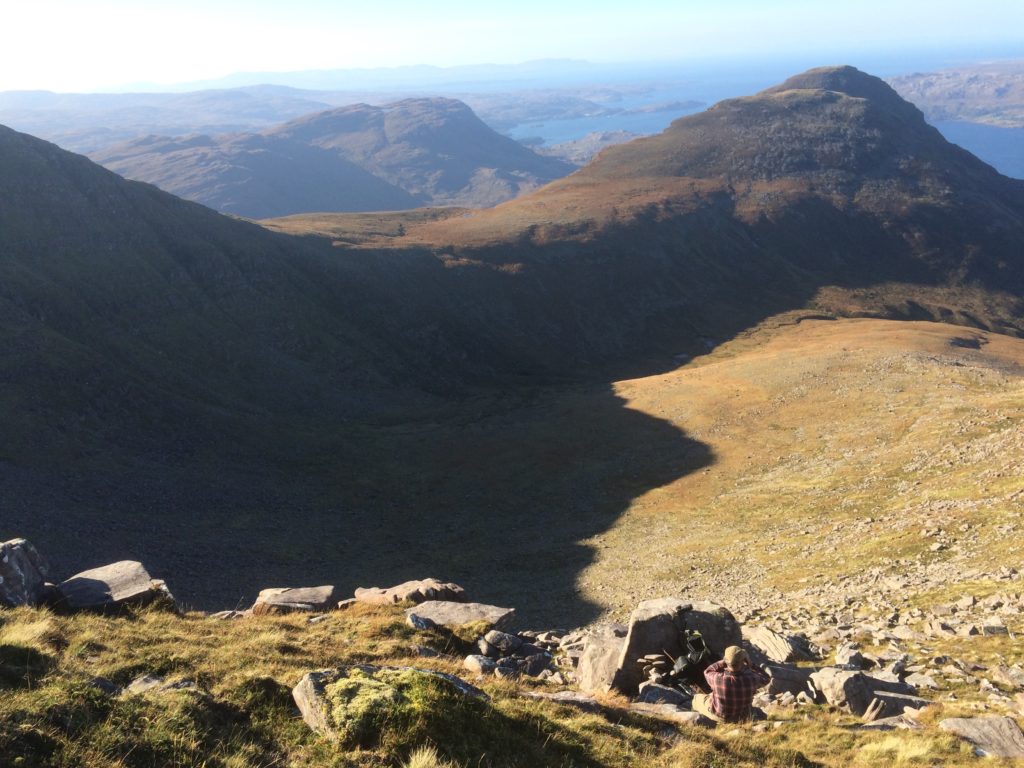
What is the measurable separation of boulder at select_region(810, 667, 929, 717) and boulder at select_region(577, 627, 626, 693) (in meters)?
5.08

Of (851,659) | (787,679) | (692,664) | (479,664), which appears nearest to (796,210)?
(851,659)

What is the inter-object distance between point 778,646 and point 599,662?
20.5 feet

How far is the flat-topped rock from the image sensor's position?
69.3 ft

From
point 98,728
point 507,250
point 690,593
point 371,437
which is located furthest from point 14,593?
point 507,250

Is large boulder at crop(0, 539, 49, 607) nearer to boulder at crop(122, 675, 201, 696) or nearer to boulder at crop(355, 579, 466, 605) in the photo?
boulder at crop(122, 675, 201, 696)

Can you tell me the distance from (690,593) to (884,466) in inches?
702

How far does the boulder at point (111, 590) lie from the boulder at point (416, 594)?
7412 millimetres

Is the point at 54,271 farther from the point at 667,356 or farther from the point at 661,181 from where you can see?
the point at 661,181

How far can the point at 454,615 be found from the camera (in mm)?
22500

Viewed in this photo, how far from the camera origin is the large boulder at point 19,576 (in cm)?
1766

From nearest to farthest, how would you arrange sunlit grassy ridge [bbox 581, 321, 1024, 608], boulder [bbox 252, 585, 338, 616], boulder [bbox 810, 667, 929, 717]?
boulder [bbox 810, 667, 929, 717], boulder [bbox 252, 585, 338, 616], sunlit grassy ridge [bbox 581, 321, 1024, 608]

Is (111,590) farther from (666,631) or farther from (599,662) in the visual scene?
(666,631)

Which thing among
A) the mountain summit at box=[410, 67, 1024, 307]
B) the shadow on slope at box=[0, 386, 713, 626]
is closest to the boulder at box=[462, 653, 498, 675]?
the shadow on slope at box=[0, 386, 713, 626]

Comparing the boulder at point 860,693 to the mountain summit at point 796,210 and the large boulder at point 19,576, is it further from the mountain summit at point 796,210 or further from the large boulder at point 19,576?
the mountain summit at point 796,210
